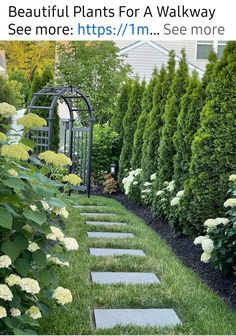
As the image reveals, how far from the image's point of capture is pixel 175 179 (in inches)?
217

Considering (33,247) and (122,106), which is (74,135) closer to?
Answer: (122,106)

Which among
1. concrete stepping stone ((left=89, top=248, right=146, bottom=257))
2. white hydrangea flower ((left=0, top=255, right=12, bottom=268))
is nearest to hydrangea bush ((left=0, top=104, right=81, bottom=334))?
white hydrangea flower ((left=0, top=255, right=12, bottom=268))

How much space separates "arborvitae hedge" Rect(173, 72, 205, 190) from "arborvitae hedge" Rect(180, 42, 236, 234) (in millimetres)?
495

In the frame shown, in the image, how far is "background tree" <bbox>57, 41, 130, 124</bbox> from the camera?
12.0m

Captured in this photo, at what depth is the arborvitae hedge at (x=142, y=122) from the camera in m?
7.73

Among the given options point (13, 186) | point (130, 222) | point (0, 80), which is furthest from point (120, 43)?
point (13, 186)

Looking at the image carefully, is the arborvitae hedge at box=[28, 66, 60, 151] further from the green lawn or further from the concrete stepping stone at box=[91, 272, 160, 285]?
the concrete stepping stone at box=[91, 272, 160, 285]

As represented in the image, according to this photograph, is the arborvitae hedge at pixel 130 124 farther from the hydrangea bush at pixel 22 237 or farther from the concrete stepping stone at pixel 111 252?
the hydrangea bush at pixel 22 237

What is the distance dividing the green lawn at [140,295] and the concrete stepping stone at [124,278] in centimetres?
7

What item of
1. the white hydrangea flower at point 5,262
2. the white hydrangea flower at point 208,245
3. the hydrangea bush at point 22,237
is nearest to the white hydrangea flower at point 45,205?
the hydrangea bush at point 22,237

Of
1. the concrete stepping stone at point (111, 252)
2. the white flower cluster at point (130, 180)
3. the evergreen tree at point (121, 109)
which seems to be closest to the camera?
the concrete stepping stone at point (111, 252)

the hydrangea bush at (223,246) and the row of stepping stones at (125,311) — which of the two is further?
the hydrangea bush at (223,246)

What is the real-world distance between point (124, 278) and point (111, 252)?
0.78 m

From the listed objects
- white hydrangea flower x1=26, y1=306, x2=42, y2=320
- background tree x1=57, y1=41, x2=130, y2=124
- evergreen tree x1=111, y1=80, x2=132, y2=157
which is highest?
background tree x1=57, y1=41, x2=130, y2=124
